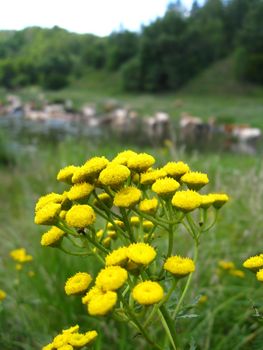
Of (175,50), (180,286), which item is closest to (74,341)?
(180,286)

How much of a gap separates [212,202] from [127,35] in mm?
39569

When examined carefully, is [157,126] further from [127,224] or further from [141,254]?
[141,254]

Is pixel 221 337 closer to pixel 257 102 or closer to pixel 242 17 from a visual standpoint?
pixel 257 102

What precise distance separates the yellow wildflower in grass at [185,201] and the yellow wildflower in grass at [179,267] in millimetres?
121

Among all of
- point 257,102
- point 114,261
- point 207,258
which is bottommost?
point 257,102

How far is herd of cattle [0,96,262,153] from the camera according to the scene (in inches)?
543

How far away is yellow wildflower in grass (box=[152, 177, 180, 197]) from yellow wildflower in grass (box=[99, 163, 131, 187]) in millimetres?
77

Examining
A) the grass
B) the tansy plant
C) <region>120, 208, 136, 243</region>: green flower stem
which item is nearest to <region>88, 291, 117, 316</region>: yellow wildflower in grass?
the tansy plant

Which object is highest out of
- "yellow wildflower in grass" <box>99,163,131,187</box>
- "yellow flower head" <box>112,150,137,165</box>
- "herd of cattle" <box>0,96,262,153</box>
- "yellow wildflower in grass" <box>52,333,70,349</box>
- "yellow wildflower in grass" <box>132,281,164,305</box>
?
"yellow flower head" <box>112,150,137,165</box>

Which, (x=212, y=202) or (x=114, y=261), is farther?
(x=212, y=202)

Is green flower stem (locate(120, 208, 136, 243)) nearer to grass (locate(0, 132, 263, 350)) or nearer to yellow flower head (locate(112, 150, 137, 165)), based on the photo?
yellow flower head (locate(112, 150, 137, 165))

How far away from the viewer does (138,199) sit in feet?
3.79

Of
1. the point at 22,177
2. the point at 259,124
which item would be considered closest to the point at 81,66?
the point at 259,124

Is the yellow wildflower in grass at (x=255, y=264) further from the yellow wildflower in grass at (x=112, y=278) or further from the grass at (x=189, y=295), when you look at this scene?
the yellow wildflower in grass at (x=112, y=278)
